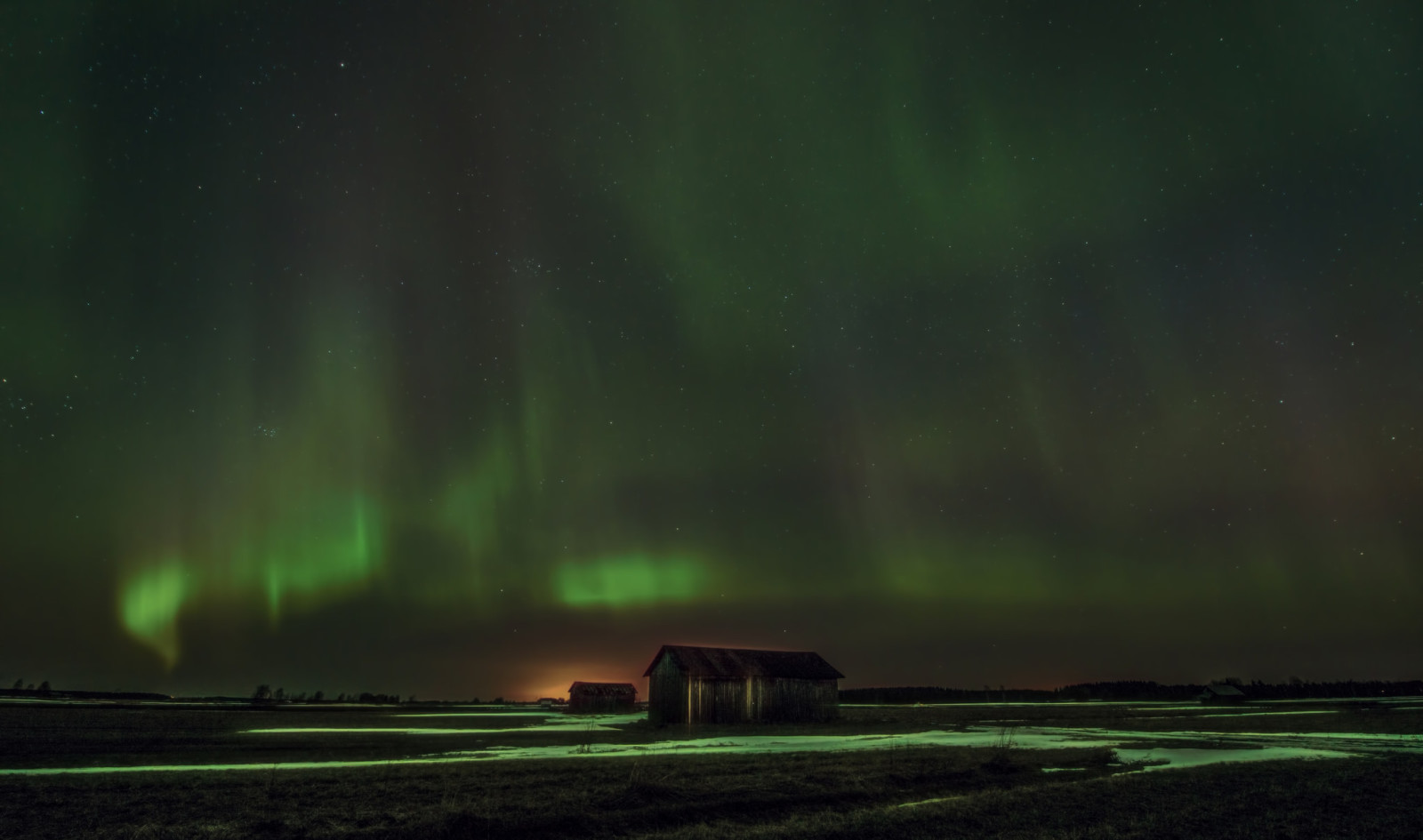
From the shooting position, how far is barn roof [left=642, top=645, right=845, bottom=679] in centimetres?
5462

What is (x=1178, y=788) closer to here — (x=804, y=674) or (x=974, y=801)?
(x=974, y=801)

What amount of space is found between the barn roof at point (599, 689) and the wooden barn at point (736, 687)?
38.2 m

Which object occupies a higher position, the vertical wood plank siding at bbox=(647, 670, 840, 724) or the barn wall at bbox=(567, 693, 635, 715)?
the vertical wood plank siding at bbox=(647, 670, 840, 724)

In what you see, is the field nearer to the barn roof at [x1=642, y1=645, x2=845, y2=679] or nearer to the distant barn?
the barn roof at [x1=642, y1=645, x2=845, y2=679]

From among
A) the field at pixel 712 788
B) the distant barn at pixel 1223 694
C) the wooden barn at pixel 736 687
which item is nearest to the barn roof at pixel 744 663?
the wooden barn at pixel 736 687

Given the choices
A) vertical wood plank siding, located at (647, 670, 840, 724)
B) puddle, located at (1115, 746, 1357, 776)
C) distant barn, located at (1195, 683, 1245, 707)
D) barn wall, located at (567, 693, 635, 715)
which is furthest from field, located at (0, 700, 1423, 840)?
distant barn, located at (1195, 683, 1245, 707)

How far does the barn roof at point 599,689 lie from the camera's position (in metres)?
92.4

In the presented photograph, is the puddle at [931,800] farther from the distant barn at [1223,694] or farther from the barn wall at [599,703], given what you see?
the distant barn at [1223,694]

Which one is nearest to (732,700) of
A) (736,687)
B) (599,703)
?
(736,687)

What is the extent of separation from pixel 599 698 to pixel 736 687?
42.5 metres

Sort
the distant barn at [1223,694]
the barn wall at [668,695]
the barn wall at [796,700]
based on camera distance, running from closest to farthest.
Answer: the barn wall at [668,695] < the barn wall at [796,700] < the distant barn at [1223,694]

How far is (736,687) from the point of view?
55.2 meters

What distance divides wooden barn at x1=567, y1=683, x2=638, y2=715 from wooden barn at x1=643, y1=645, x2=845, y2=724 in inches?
1392

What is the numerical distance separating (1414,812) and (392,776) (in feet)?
79.6
